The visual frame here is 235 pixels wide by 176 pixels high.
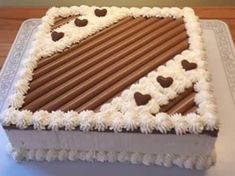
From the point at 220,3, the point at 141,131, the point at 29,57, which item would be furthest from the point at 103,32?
the point at 220,3

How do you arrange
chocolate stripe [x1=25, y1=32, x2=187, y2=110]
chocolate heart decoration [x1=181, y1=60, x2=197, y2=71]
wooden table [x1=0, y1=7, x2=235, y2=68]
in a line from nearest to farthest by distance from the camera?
1. chocolate stripe [x1=25, y1=32, x2=187, y2=110]
2. chocolate heart decoration [x1=181, y1=60, x2=197, y2=71]
3. wooden table [x1=0, y1=7, x2=235, y2=68]

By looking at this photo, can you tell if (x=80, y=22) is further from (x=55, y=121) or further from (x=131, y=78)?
(x=55, y=121)

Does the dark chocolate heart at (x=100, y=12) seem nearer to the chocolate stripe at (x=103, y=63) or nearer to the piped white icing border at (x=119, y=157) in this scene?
the chocolate stripe at (x=103, y=63)

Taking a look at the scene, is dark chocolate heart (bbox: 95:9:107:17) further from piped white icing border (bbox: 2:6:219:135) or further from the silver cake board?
the silver cake board

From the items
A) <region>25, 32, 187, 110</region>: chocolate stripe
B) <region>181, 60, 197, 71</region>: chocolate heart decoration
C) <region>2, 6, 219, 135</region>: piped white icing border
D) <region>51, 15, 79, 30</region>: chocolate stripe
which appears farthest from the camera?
<region>51, 15, 79, 30</region>: chocolate stripe

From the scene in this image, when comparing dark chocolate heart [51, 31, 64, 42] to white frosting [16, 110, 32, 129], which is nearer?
white frosting [16, 110, 32, 129]

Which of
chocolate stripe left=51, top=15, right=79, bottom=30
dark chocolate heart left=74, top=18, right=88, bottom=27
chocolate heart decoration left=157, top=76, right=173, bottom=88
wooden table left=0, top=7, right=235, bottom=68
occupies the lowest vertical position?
chocolate heart decoration left=157, top=76, right=173, bottom=88

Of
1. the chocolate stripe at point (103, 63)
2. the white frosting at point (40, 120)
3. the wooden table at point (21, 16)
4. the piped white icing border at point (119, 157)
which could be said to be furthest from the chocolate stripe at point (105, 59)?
the wooden table at point (21, 16)

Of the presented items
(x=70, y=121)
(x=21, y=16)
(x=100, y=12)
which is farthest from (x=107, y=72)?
(x=21, y=16)

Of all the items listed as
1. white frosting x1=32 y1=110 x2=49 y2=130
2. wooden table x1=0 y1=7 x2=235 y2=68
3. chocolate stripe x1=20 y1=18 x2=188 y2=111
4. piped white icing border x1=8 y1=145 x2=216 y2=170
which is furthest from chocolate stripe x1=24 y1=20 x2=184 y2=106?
wooden table x1=0 y1=7 x2=235 y2=68
